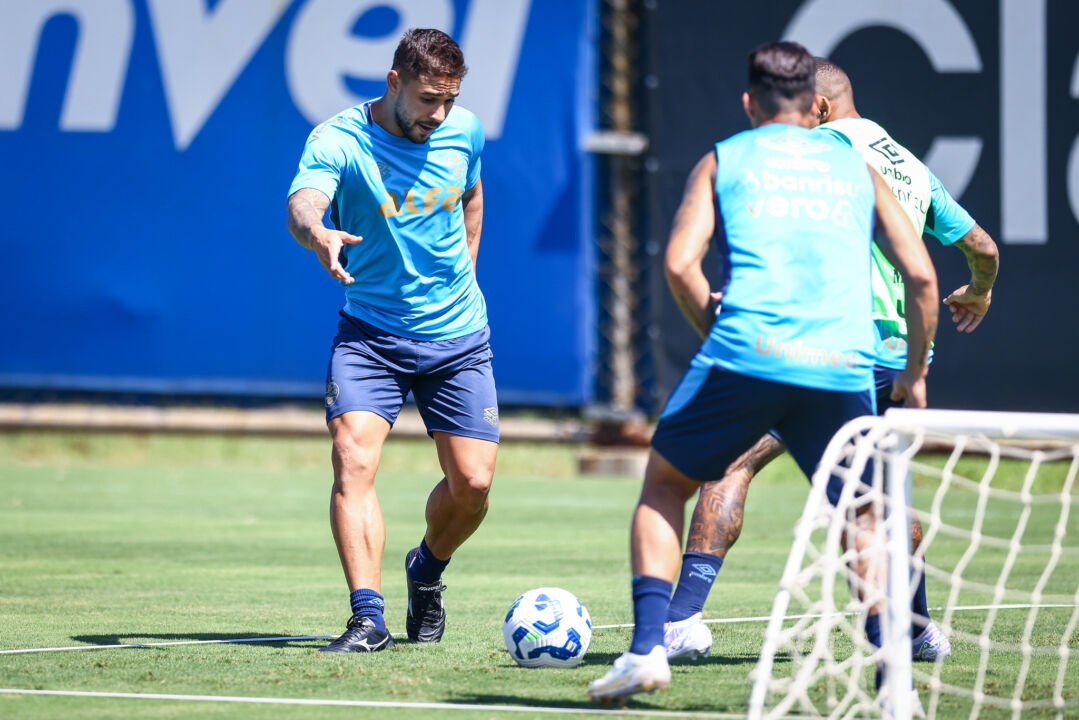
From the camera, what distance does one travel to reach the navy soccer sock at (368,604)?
17.3 feet

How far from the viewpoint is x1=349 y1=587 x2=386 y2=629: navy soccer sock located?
527 centimetres

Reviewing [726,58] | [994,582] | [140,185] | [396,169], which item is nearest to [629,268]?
[726,58]

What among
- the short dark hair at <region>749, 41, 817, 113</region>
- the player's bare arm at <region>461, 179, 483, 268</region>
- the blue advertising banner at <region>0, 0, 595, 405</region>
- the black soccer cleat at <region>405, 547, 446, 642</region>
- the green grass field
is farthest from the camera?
the blue advertising banner at <region>0, 0, 595, 405</region>

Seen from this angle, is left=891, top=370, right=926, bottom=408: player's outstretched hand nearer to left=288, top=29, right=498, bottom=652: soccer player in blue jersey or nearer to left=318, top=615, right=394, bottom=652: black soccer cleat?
left=288, top=29, right=498, bottom=652: soccer player in blue jersey

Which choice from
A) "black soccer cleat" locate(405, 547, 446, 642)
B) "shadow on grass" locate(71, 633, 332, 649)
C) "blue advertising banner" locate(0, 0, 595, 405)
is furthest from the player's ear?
"blue advertising banner" locate(0, 0, 595, 405)

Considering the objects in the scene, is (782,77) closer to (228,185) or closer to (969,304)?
(969,304)

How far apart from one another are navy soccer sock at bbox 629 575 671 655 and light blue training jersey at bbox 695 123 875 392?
0.65m

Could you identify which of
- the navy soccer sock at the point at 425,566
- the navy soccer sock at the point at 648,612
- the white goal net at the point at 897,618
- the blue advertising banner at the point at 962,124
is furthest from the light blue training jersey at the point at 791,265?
the blue advertising banner at the point at 962,124

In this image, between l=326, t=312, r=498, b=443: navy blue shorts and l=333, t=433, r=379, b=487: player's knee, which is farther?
l=326, t=312, r=498, b=443: navy blue shorts

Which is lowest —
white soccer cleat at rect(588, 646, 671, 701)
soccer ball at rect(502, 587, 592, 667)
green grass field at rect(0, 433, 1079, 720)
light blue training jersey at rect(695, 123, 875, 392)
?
green grass field at rect(0, 433, 1079, 720)

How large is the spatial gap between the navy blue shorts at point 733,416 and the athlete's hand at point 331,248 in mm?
1352

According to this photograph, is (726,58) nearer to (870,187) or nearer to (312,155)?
(312,155)

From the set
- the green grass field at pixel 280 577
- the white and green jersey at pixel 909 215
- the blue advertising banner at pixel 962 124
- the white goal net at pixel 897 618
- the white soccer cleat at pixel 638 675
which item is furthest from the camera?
the blue advertising banner at pixel 962 124

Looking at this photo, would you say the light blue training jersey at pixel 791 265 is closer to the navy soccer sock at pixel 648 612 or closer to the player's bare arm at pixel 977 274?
the navy soccer sock at pixel 648 612
